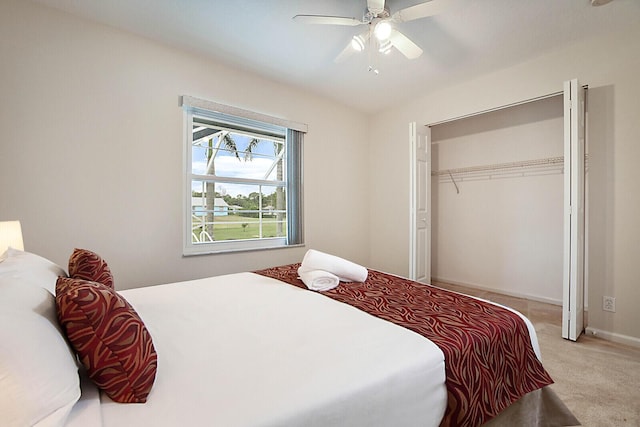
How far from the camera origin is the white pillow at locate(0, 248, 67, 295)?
3.43 feet

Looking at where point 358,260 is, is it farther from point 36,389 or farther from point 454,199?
point 36,389

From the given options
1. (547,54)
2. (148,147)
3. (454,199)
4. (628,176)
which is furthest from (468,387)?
(454,199)

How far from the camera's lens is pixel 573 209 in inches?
95.7

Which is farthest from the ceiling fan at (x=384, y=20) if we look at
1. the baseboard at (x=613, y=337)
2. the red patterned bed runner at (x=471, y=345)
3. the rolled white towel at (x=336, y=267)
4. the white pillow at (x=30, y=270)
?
the baseboard at (x=613, y=337)

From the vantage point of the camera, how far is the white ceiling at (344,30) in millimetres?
2164

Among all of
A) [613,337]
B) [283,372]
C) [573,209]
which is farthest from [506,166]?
[283,372]

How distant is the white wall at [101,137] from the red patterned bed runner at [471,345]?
188 centimetres

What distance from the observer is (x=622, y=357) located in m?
2.19

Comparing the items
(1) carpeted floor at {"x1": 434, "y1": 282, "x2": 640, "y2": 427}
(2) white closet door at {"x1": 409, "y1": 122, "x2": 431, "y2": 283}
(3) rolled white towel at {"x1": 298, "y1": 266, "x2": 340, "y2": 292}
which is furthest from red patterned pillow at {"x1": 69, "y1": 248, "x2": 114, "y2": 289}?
(2) white closet door at {"x1": 409, "y1": 122, "x2": 431, "y2": 283}

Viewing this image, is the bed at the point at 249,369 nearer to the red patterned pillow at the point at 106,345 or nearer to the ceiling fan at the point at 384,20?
the red patterned pillow at the point at 106,345

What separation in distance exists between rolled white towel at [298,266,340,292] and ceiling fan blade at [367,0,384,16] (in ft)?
5.58

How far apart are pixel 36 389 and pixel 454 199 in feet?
14.7

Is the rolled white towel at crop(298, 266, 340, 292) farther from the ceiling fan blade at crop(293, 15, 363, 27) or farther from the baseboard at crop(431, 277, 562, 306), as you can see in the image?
the baseboard at crop(431, 277, 562, 306)

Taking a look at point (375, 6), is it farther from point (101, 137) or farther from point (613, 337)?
point (613, 337)
